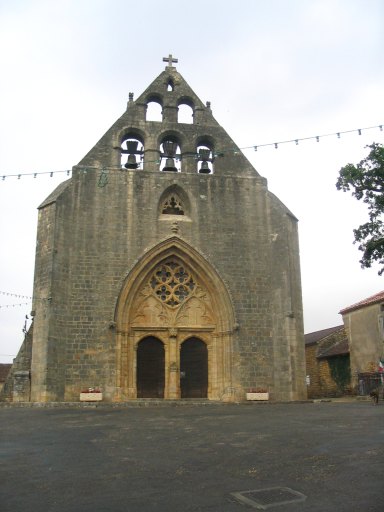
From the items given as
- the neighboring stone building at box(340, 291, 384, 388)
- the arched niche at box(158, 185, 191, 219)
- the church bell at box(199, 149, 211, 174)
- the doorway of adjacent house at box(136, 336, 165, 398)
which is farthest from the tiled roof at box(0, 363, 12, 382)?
the church bell at box(199, 149, 211, 174)

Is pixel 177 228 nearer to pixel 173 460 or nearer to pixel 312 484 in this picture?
pixel 173 460

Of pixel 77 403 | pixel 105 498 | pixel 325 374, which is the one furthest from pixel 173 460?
pixel 325 374

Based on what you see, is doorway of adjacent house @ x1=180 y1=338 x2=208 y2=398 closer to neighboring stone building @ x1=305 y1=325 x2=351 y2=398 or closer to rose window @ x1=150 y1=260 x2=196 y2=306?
rose window @ x1=150 y1=260 x2=196 y2=306

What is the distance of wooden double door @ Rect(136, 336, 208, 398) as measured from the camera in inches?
700

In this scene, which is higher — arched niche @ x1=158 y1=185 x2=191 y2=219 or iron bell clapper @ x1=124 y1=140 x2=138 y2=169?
iron bell clapper @ x1=124 y1=140 x2=138 y2=169

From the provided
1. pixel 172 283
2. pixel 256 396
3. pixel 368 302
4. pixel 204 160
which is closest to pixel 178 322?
pixel 172 283

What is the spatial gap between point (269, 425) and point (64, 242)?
10002 mm

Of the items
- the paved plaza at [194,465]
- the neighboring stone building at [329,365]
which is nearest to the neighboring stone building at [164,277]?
the paved plaza at [194,465]

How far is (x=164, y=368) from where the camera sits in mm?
18016

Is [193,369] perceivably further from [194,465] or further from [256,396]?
[194,465]

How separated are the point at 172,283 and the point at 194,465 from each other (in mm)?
12438

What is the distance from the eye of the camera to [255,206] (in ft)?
63.3

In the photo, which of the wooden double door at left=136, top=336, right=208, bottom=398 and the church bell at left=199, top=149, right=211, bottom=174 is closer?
the wooden double door at left=136, top=336, right=208, bottom=398

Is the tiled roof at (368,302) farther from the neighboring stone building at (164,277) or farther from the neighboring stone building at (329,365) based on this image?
the neighboring stone building at (164,277)
